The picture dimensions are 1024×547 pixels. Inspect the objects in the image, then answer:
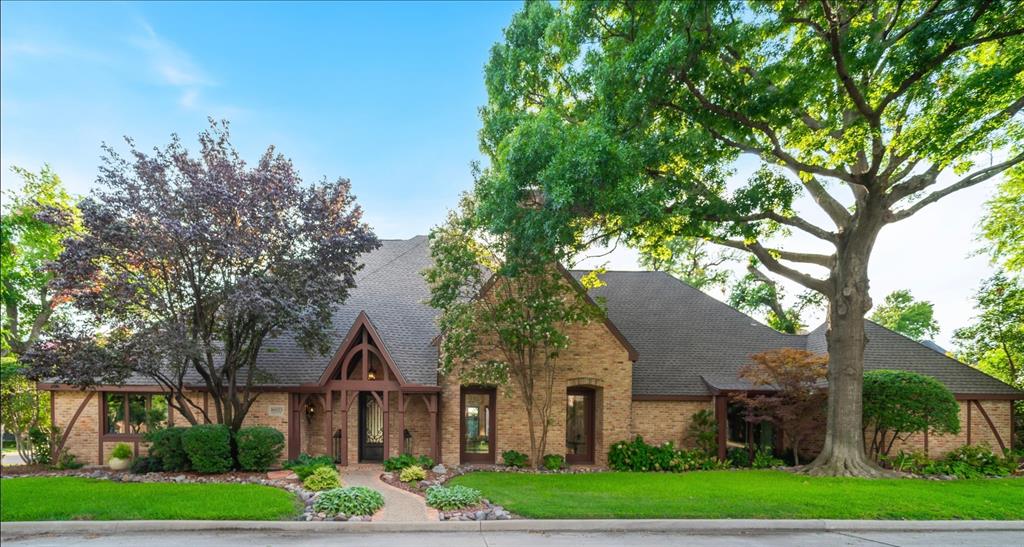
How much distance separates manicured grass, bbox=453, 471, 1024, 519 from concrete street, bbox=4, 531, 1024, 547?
0.64 m

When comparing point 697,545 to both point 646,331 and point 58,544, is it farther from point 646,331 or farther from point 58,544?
point 646,331

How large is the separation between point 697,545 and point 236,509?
818 cm

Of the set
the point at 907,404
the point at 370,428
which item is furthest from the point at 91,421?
the point at 907,404

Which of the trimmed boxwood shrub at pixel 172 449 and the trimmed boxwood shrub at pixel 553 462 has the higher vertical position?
the trimmed boxwood shrub at pixel 172 449

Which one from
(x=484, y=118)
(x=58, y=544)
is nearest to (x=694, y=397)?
(x=484, y=118)

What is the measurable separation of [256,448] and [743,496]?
12.0 metres

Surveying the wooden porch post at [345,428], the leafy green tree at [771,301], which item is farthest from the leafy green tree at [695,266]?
the wooden porch post at [345,428]

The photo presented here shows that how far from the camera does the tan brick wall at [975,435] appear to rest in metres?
16.8

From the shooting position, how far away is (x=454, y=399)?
1571 centimetres

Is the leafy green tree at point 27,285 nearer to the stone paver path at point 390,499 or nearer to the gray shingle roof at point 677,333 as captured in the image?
the stone paver path at point 390,499

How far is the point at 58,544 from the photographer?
26.5 ft

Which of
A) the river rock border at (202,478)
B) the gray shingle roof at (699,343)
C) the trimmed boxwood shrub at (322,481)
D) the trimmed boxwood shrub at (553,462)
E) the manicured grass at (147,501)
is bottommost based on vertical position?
the trimmed boxwood shrub at (553,462)

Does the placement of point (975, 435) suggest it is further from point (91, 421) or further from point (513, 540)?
point (91, 421)

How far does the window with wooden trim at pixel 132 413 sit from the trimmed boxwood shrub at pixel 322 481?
23.8ft
